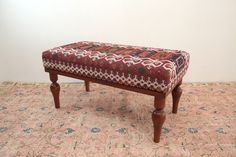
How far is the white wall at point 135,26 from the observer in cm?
181

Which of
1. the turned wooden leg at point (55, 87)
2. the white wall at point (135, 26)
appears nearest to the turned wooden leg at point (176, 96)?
the white wall at point (135, 26)

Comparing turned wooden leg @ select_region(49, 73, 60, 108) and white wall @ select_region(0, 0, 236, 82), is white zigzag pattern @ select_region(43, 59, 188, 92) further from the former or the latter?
white wall @ select_region(0, 0, 236, 82)

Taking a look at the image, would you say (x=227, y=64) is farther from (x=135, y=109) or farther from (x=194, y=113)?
(x=135, y=109)

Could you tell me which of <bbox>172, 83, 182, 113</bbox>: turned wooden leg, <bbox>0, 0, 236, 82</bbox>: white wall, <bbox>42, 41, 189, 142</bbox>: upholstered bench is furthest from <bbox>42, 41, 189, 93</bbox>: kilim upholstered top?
<bbox>0, 0, 236, 82</bbox>: white wall

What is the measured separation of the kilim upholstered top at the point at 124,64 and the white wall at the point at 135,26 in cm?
51

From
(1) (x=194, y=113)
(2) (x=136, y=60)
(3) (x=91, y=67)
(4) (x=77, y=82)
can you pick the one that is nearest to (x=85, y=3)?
(4) (x=77, y=82)

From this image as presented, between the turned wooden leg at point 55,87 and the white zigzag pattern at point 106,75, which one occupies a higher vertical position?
the white zigzag pattern at point 106,75

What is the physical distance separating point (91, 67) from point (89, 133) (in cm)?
39

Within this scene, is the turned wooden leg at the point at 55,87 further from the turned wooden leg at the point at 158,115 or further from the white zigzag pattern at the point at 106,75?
the turned wooden leg at the point at 158,115

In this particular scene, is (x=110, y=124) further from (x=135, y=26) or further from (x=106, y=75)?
(x=135, y=26)

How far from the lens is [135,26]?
1.87 meters

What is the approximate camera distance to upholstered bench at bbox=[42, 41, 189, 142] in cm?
105

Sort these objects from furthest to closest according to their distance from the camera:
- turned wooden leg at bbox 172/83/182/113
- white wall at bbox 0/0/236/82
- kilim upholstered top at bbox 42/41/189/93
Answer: white wall at bbox 0/0/236/82
turned wooden leg at bbox 172/83/182/113
kilim upholstered top at bbox 42/41/189/93

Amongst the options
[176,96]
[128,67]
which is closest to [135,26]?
[176,96]
